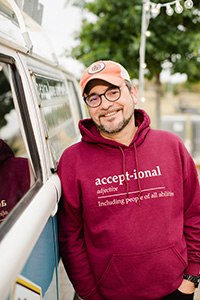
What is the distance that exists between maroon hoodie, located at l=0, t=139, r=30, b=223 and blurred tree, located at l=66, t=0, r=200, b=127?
5191 mm

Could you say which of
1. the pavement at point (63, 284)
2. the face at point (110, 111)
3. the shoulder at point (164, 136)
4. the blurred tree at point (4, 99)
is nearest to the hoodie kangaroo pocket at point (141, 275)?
the pavement at point (63, 284)

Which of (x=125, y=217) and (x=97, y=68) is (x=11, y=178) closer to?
(x=125, y=217)

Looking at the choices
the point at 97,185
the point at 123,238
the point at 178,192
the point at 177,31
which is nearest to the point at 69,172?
the point at 97,185

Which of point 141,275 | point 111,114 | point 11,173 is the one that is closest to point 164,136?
point 111,114

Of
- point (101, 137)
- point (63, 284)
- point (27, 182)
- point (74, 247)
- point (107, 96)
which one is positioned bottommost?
point (63, 284)

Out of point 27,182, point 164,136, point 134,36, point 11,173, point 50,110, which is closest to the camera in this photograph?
point 27,182

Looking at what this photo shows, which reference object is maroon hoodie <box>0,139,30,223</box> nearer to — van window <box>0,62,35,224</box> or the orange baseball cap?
van window <box>0,62,35,224</box>

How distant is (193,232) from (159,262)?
363 mm

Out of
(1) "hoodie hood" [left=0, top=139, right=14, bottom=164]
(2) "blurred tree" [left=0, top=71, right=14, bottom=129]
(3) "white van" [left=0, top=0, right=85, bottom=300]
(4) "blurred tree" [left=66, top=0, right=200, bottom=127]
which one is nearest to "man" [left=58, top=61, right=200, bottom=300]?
(3) "white van" [left=0, top=0, right=85, bottom=300]

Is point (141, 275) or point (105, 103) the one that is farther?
point (105, 103)

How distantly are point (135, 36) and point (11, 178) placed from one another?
248 inches

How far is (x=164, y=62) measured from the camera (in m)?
7.89

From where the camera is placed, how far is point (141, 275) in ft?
5.82

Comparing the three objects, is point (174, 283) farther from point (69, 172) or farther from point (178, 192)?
point (69, 172)
